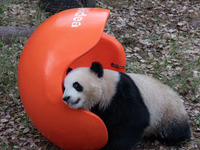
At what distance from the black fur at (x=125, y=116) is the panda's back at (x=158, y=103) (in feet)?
0.65

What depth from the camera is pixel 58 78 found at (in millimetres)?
2574

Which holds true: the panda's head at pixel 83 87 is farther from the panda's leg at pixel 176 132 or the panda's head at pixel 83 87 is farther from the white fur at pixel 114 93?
the panda's leg at pixel 176 132

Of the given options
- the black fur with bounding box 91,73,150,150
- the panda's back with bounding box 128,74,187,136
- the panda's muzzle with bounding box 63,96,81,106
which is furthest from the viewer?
the panda's back with bounding box 128,74,187,136

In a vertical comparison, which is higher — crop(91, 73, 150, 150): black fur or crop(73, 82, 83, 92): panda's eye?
crop(73, 82, 83, 92): panda's eye

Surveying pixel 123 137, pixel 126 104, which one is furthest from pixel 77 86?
pixel 123 137

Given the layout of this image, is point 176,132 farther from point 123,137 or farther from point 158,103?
point 123,137

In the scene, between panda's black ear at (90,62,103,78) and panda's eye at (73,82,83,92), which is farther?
panda's black ear at (90,62,103,78)

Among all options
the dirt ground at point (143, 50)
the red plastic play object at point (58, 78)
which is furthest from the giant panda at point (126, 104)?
the dirt ground at point (143, 50)

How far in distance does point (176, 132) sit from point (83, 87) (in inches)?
59.0

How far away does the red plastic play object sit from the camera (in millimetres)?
2570

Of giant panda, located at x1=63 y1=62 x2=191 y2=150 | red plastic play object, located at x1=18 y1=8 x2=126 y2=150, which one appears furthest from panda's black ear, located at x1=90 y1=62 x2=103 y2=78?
red plastic play object, located at x1=18 y1=8 x2=126 y2=150

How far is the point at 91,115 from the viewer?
2.57 metres

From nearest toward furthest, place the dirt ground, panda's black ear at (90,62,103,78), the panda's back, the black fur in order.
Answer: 1. panda's black ear at (90,62,103,78)
2. the black fur
3. the panda's back
4. the dirt ground

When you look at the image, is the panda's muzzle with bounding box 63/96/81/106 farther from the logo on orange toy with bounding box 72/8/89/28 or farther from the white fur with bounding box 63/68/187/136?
the logo on orange toy with bounding box 72/8/89/28
